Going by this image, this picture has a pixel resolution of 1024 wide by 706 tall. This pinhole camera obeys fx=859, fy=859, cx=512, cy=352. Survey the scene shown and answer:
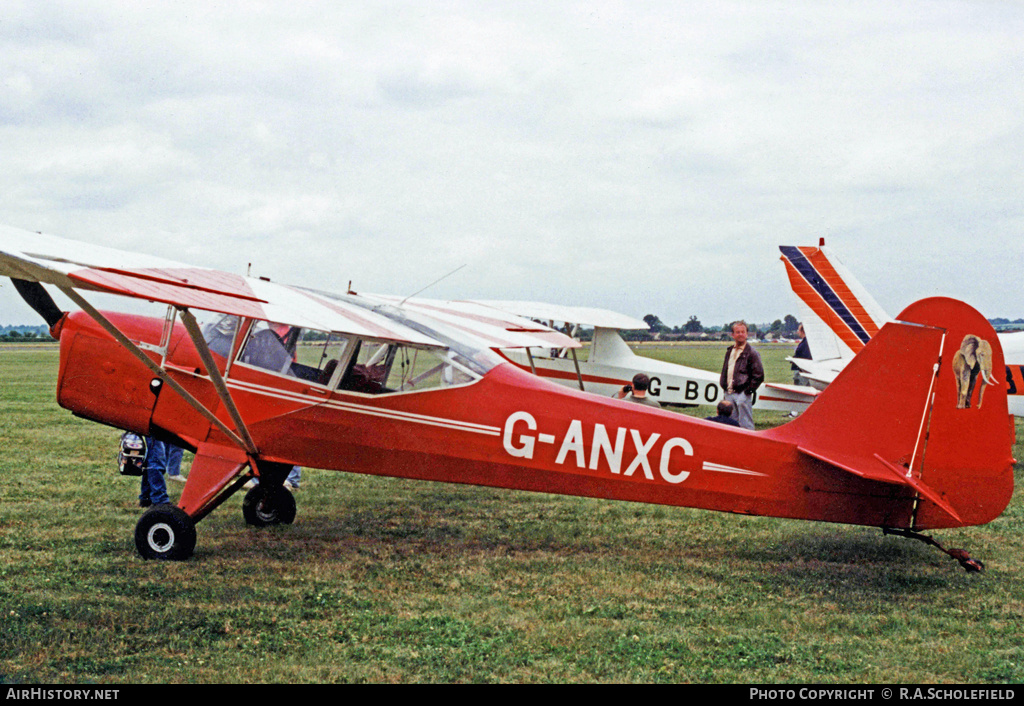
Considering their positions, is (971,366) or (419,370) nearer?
(971,366)

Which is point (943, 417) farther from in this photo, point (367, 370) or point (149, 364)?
point (149, 364)

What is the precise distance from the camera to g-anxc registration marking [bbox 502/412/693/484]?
5707 mm

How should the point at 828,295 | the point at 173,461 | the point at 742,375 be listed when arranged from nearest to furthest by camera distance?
the point at 173,461 → the point at 742,375 → the point at 828,295

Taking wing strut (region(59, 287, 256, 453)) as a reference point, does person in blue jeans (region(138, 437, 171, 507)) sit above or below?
below

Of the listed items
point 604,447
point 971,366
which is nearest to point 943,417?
point 971,366

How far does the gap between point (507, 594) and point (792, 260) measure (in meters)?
9.92

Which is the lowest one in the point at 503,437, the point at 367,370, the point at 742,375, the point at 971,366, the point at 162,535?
the point at 162,535

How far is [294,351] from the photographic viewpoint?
6.33 m

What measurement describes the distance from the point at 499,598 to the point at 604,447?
1.26m

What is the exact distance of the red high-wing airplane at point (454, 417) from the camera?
533cm

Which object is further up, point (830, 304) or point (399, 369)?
point (830, 304)

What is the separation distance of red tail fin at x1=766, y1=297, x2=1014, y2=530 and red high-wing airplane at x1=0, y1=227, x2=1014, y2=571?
11 mm

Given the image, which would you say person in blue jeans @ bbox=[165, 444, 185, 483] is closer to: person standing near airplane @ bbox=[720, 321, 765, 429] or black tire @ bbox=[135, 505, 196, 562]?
black tire @ bbox=[135, 505, 196, 562]

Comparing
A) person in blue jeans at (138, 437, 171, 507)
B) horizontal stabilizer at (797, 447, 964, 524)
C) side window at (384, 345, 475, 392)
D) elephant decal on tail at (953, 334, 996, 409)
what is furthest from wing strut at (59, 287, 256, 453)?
elephant decal on tail at (953, 334, 996, 409)
